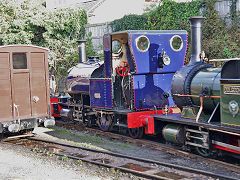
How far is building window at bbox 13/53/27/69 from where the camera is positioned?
32.9 feet

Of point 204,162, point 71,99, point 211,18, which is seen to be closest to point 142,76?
point 204,162

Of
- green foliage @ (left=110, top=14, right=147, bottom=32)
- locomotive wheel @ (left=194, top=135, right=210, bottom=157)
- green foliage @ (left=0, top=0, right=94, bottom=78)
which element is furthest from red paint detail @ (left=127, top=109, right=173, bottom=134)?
green foliage @ (left=0, top=0, right=94, bottom=78)

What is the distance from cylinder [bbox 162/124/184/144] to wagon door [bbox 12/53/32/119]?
430cm

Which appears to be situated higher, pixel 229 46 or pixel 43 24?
pixel 43 24

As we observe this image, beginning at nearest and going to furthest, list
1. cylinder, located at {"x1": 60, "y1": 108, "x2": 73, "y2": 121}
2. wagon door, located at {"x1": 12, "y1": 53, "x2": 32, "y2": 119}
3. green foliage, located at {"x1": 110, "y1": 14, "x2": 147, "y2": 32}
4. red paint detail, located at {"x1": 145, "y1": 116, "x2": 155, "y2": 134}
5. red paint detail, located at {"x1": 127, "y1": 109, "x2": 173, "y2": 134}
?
red paint detail, located at {"x1": 145, "y1": 116, "x2": 155, "y2": 134}, red paint detail, located at {"x1": 127, "y1": 109, "x2": 173, "y2": 134}, wagon door, located at {"x1": 12, "y1": 53, "x2": 32, "y2": 119}, cylinder, located at {"x1": 60, "y1": 108, "x2": 73, "y2": 121}, green foliage, located at {"x1": 110, "y1": 14, "x2": 147, "y2": 32}

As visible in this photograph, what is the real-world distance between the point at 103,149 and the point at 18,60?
12.1 ft

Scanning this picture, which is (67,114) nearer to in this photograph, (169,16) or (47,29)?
(169,16)

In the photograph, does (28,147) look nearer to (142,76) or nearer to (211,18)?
(142,76)

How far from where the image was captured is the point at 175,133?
8.45 metres

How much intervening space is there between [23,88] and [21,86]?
89 millimetres

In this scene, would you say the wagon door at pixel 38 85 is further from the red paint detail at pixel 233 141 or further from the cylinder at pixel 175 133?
the red paint detail at pixel 233 141

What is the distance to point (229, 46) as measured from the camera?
13578 millimetres

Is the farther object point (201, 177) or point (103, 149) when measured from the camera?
point (103, 149)

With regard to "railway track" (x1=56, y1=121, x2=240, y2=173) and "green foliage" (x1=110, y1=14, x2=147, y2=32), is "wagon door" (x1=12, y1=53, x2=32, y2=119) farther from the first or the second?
"green foliage" (x1=110, y1=14, x2=147, y2=32)
